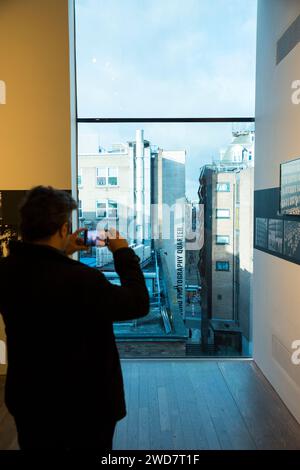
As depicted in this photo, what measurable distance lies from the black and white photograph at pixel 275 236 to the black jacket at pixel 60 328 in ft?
7.14

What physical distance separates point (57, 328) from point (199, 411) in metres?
2.25

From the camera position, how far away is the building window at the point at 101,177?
3969 mm

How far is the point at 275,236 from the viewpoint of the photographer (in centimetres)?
321

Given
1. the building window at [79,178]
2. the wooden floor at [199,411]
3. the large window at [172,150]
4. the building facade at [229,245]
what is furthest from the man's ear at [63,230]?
the building facade at [229,245]

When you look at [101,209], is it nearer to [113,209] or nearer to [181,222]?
[113,209]

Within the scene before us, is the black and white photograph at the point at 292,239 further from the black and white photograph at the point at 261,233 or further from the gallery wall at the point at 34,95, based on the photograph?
the gallery wall at the point at 34,95

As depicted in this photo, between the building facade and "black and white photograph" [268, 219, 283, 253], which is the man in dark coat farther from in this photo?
the building facade

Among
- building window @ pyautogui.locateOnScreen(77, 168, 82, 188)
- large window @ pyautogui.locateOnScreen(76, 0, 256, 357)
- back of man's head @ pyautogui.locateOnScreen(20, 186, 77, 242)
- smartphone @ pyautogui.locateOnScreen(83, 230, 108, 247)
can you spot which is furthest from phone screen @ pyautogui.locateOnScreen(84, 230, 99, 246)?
building window @ pyautogui.locateOnScreen(77, 168, 82, 188)

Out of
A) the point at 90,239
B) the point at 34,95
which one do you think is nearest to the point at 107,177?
the point at 34,95

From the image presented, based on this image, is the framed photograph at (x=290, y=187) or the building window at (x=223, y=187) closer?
the framed photograph at (x=290, y=187)

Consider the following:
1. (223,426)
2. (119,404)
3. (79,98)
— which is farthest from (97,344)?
(79,98)

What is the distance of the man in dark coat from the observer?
111 centimetres

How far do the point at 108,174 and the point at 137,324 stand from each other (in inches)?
68.3

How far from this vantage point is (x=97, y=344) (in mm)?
1195
